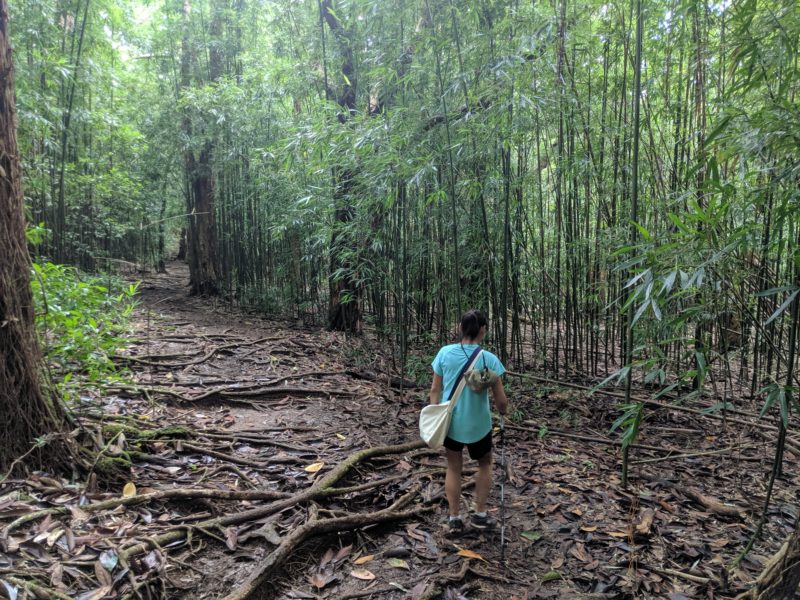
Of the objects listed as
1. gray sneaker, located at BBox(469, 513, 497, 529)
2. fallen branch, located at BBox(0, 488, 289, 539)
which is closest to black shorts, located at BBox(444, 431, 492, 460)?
gray sneaker, located at BBox(469, 513, 497, 529)

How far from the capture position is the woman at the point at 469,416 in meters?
2.19

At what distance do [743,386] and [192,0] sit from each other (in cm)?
958

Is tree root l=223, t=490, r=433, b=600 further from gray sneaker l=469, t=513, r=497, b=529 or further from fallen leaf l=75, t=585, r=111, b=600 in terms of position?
fallen leaf l=75, t=585, r=111, b=600

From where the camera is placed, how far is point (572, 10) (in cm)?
360

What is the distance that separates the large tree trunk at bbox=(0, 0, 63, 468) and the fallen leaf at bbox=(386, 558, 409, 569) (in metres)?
1.51

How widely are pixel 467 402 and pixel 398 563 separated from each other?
734 mm

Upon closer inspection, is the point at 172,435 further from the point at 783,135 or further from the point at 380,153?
the point at 783,135

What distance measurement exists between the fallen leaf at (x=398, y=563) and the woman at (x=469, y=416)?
30 centimetres

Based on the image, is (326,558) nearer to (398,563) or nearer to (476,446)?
(398,563)

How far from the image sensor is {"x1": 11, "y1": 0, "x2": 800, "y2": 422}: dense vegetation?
195 cm

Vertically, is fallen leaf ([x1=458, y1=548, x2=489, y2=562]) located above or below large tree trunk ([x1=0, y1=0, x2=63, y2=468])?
below

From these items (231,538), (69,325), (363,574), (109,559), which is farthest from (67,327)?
(363,574)

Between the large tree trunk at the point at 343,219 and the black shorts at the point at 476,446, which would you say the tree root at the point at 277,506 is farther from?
the large tree trunk at the point at 343,219

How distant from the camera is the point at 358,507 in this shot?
96.0 inches
